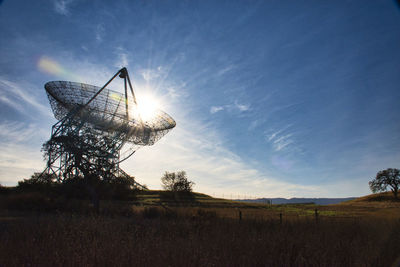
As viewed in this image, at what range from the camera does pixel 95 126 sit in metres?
30.3

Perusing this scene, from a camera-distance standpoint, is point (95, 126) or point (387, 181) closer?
point (95, 126)

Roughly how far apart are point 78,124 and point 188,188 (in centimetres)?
5162

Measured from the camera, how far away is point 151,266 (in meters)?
5.44

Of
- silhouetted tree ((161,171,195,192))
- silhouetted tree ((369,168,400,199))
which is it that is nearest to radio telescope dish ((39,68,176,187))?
silhouetted tree ((161,171,195,192))

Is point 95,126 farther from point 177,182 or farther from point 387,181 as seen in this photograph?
point 387,181

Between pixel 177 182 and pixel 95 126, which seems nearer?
pixel 95 126

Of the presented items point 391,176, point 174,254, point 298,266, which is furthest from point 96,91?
point 391,176

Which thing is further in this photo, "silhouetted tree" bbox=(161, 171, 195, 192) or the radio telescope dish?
"silhouetted tree" bbox=(161, 171, 195, 192)

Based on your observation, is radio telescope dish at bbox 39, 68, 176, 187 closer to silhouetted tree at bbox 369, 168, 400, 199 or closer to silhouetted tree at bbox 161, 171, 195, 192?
silhouetted tree at bbox 161, 171, 195, 192

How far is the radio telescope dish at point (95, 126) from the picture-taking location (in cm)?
2688

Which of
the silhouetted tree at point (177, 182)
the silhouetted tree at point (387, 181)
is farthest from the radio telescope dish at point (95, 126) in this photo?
the silhouetted tree at point (387, 181)

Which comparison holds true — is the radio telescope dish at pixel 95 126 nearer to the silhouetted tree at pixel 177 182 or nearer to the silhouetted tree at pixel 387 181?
the silhouetted tree at pixel 177 182

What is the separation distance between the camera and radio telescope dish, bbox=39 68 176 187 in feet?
88.2

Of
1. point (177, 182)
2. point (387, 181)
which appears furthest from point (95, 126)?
point (387, 181)
